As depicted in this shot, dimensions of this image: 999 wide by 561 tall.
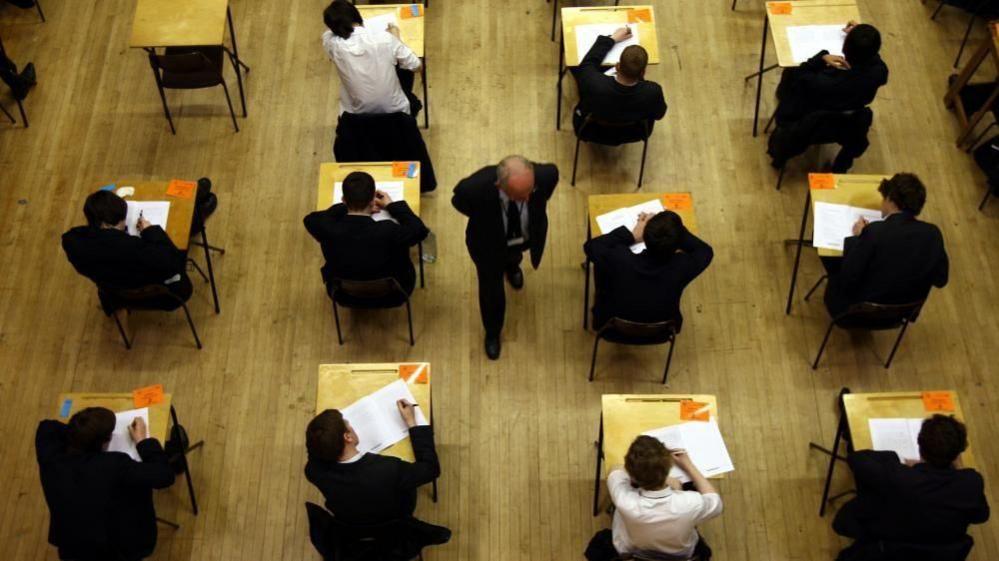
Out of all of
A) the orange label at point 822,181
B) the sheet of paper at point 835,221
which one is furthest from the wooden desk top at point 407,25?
the sheet of paper at point 835,221

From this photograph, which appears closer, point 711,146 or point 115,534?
point 115,534

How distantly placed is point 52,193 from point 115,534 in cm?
292

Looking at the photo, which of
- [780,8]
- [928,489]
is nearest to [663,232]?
[928,489]

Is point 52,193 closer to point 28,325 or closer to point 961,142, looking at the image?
point 28,325

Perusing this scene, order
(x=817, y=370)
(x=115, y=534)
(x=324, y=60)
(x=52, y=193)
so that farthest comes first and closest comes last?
(x=324, y=60), (x=52, y=193), (x=817, y=370), (x=115, y=534)

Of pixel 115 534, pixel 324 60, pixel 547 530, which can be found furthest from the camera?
pixel 324 60

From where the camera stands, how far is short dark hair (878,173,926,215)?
530 cm

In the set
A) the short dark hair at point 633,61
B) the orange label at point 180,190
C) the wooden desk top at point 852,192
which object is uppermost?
the short dark hair at point 633,61

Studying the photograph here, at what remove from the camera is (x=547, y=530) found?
5.52 metres

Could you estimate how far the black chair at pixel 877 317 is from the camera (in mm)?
5434

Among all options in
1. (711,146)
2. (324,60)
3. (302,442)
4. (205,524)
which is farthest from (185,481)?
(711,146)

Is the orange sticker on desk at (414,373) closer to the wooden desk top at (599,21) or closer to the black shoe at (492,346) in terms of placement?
the black shoe at (492,346)

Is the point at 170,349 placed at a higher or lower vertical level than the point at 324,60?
lower

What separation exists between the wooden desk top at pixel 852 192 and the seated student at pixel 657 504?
1875mm
